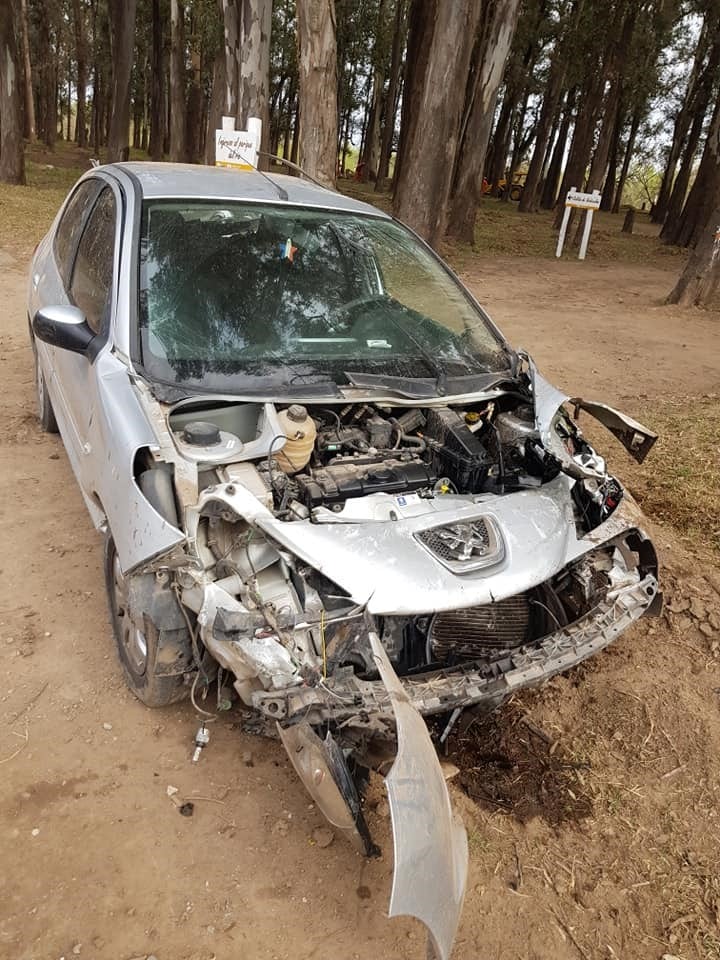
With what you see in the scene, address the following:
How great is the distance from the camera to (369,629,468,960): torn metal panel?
67.5 inches

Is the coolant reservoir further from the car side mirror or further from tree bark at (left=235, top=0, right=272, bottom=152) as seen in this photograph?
tree bark at (left=235, top=0, right=272, bottom=152)

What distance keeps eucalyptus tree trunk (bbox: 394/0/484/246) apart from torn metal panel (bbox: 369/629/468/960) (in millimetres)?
10582

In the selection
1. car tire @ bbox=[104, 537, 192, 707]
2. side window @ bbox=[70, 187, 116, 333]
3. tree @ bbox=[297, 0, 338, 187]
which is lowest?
car tire @ bbox=[104, 537, 192, 707]

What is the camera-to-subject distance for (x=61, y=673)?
298cm

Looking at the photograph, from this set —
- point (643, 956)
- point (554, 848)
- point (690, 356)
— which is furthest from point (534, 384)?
point (690, 356)

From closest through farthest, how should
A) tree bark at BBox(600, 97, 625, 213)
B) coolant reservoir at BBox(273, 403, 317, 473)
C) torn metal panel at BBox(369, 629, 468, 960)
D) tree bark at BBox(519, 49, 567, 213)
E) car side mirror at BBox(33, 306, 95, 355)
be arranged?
torn metal panel at BBox(369, 629, 468, 960) < coolant reservoir at BBox(273, 403, 317, 473) < car side mirror at BBox(33, 306, 95, 355) < tree bark at BBox(519, 49, 567, 213) < tree bark at BBox(600, 97, 625, 213)

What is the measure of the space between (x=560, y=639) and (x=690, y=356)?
7.30 meters

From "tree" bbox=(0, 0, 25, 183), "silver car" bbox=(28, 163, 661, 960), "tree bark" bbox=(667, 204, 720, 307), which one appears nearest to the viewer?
"silver car" bbox=(28, 163, 661, 960)

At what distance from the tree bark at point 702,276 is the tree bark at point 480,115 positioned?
558 cm

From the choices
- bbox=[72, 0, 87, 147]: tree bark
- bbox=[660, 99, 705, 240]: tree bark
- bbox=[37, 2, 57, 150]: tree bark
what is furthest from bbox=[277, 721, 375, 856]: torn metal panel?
bbox=[37, 2, 57, 150]: tree bark

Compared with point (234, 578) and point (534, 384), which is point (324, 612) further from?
point (534, 384)

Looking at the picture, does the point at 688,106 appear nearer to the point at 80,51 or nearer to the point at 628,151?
the point at 628,151

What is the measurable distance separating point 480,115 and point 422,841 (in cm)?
1523

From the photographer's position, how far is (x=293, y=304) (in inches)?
137
